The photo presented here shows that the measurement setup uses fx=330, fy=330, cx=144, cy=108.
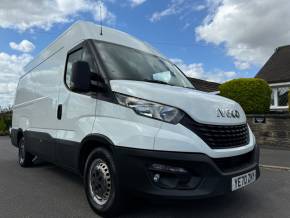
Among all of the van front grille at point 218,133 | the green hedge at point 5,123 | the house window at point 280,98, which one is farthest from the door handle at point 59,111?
the green hedge at point 5,123

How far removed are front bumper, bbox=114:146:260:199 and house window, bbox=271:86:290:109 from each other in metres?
15.4

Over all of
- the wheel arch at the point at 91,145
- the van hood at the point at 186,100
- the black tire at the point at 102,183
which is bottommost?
the black tire at the point at 102,183

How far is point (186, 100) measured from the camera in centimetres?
378

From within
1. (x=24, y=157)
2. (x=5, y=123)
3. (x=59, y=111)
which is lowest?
(x=5, y=123)

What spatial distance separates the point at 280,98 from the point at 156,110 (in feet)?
55.5

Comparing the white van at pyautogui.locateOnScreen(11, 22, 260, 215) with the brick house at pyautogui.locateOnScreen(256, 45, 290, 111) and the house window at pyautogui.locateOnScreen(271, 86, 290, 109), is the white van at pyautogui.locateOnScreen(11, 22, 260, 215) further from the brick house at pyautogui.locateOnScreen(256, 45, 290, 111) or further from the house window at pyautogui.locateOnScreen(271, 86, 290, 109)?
the house window at pyautogui.locateOnScreen(271, 86, 290, 109)

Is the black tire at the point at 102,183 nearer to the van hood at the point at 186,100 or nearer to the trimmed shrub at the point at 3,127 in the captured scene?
the van hood at the point at 186,100

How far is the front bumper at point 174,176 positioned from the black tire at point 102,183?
0.84 ft

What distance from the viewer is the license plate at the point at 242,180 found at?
12.5ft

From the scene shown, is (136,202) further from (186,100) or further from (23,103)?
(23,103)

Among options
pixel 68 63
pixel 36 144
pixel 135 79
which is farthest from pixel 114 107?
pixel 36 144

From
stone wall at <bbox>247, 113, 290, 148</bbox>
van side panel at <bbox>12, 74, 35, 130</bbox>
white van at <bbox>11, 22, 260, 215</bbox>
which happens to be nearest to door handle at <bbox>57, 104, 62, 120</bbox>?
white van at <bbox>11, 22, 260, 215</bbox>

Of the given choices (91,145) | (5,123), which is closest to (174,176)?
(91,145)

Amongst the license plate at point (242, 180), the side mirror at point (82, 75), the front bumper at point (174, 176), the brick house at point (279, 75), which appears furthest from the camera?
the brick house at point (279, 75)
